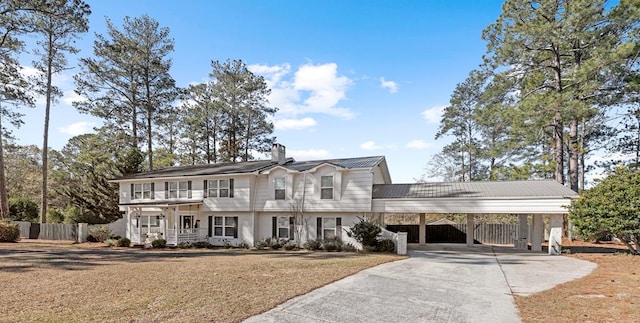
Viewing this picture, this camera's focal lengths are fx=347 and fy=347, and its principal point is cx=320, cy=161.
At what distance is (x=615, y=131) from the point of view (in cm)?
2545

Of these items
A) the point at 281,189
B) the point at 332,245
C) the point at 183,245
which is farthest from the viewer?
the point at 183,245

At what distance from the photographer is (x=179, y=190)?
23234 millimetres

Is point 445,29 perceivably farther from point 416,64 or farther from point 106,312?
point 106,312

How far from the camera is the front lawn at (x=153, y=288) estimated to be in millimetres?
5824

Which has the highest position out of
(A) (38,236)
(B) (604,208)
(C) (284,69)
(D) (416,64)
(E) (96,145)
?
(C) (284,69)

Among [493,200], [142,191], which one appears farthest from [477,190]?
[142,191]

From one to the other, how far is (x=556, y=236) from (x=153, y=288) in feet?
53.6

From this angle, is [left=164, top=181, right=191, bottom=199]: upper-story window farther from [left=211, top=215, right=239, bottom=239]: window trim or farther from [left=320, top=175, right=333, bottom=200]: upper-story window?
[left=320, top=175, right=333, bottom=200]: upper-story window

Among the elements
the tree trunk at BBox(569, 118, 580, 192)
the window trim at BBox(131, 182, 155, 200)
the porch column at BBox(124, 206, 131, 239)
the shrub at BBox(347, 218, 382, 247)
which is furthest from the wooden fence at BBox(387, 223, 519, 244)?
the porch column at BBox(124, 206, 131, 239)

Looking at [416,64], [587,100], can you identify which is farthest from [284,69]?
[587,100]

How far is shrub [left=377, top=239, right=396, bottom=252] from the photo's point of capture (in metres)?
16.4

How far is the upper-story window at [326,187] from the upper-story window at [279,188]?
94.6 inches

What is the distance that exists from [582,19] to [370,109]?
12423 mm

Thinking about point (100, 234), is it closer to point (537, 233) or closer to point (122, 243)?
point (122, 243)
